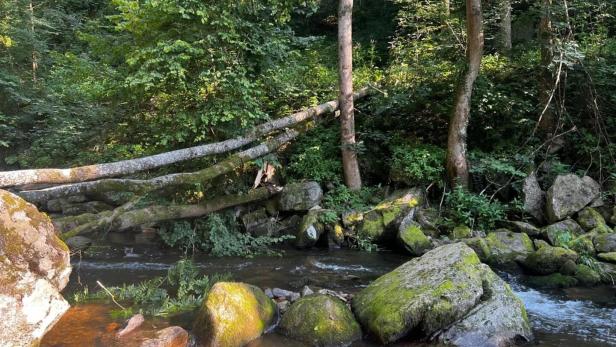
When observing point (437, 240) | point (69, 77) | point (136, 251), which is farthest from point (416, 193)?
point (69, 77)

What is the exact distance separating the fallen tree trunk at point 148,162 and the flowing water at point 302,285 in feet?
5.88

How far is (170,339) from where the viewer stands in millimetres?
4945

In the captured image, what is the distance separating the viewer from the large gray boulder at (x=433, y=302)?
5152 millimetres

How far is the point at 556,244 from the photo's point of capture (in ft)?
27.0

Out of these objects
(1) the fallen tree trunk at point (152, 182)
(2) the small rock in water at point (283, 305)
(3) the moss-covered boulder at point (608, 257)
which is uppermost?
(1) the fallen tree trunk at point (152, 182)

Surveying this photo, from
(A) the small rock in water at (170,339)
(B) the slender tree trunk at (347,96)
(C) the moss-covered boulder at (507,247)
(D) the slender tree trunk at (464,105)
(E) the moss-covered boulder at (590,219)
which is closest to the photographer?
(A) the small rock in water at (170,339)

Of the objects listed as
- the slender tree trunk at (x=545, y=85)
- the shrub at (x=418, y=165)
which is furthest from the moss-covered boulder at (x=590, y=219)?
the shrub at (x=418, y=165)

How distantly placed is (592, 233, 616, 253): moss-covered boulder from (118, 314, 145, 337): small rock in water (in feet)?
25.0

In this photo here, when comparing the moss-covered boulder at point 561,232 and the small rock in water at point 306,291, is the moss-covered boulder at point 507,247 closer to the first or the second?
the moss-covered boulder at point 561,232

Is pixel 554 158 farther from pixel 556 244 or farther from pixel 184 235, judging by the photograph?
pixel 184 235

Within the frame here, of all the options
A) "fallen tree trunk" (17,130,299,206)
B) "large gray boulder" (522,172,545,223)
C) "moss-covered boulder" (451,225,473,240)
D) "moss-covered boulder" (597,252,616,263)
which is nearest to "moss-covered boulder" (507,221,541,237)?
"large gray boulder" (522,172,545,223)

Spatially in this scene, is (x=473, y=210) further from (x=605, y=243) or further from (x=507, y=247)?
(x=605, y=243)

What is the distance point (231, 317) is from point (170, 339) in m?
0.70

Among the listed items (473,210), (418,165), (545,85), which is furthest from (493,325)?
(545,85)
